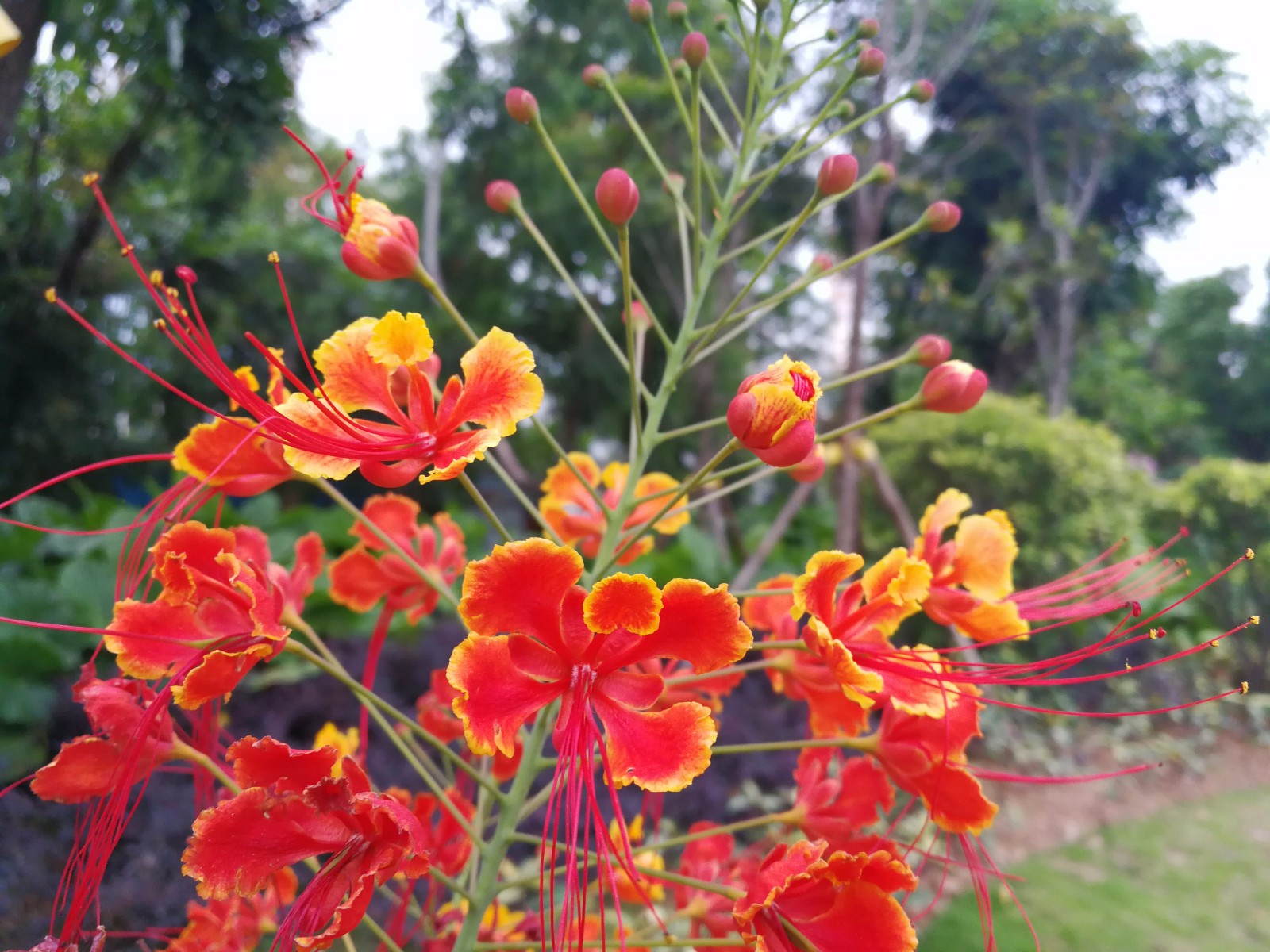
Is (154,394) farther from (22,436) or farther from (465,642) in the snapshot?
(465,642)

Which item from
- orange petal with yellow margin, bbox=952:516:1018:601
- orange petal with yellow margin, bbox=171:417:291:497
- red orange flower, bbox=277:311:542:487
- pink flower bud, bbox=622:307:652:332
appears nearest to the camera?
red orange flower, bbox=277:311:542:487

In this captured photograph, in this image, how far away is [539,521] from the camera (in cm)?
96

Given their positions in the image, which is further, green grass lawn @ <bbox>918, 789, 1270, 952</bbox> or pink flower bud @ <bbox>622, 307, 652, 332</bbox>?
green grass lawn @ <bbox>918, 789, 1270, 952</bbox>

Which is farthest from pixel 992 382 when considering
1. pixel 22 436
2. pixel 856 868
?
pixel 856 868

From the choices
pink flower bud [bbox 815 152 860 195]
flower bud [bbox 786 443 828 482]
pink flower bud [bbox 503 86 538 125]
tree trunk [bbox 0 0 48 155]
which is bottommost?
flower bud [bbox 786 443 828 482]

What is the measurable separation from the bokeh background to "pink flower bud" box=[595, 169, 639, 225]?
167 centimetres

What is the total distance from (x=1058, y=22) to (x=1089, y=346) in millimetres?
5097

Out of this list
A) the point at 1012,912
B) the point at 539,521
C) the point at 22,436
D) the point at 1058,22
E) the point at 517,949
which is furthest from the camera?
the point at 1058,22

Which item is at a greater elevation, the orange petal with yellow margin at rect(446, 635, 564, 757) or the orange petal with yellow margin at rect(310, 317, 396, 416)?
the orange petal with yellow margin at rect(310, 317, 396, 416)

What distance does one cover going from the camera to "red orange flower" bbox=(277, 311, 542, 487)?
0.73 meters

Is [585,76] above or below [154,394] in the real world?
above

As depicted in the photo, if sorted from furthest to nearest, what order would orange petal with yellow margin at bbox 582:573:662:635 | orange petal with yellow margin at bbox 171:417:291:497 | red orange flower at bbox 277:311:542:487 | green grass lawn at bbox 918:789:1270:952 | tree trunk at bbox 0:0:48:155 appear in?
green grass lawn at bbox 918:789:1270:952
tree trunk at bbox 0:0:48:155
orange petal with yellow margin at bbox 171:417:291:497
red orange flower at bbox 277:311:542:487
orange petal with yellow margin at bbox 582:573:662:635

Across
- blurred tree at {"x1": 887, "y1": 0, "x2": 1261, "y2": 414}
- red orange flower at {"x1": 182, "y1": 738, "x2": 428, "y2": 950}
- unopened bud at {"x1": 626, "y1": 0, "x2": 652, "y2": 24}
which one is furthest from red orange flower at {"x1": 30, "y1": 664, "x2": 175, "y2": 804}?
blurred tree at {"x1": 887, "y1": 0, "x2": 1261, "y2": 414}

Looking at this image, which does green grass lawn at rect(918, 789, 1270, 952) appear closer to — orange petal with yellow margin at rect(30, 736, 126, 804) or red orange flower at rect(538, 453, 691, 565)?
red orange flower at rect(538, 453, 691, 565)
